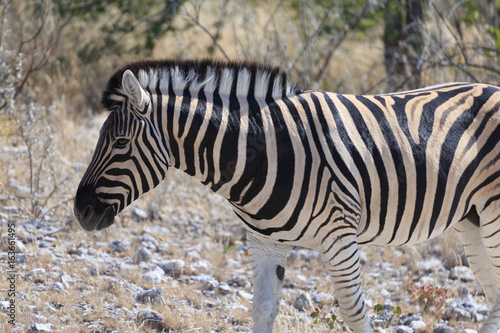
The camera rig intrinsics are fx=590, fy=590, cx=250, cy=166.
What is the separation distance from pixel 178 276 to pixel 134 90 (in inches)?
107

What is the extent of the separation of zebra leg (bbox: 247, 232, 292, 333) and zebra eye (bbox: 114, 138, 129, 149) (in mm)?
1065

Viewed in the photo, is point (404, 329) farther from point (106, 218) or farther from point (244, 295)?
point (106, 218)

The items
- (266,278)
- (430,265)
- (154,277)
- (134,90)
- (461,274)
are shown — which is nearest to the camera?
(134,90)

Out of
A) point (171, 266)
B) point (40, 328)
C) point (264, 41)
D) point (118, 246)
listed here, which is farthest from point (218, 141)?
point (264, 41)

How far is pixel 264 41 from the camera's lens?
903cm

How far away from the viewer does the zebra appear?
343 centimetres

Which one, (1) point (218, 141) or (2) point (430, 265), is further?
(2) point (430, 265)

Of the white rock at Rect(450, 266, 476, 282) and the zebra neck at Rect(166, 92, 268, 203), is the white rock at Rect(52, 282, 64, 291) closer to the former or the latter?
the zebra neck at Rect(166, 92, 268, 203)

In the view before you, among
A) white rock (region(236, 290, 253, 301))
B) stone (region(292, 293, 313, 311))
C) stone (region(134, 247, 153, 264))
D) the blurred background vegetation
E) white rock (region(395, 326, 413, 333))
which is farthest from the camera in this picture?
the blurred background vegetation

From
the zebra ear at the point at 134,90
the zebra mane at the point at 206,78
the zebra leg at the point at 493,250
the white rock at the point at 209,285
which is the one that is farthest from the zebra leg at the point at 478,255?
the zebra ear at the point at 134,90

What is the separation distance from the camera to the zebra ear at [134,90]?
Answer: 3.24 meters

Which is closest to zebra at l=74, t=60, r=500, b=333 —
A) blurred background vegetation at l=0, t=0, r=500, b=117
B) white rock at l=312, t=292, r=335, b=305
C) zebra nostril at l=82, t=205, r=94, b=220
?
zebra nostril at l=82, t=205, r=94, b=220

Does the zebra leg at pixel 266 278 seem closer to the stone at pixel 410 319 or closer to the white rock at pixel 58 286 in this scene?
the stone at pixel 410 319

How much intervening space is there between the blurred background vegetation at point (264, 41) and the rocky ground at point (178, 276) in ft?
7.95
